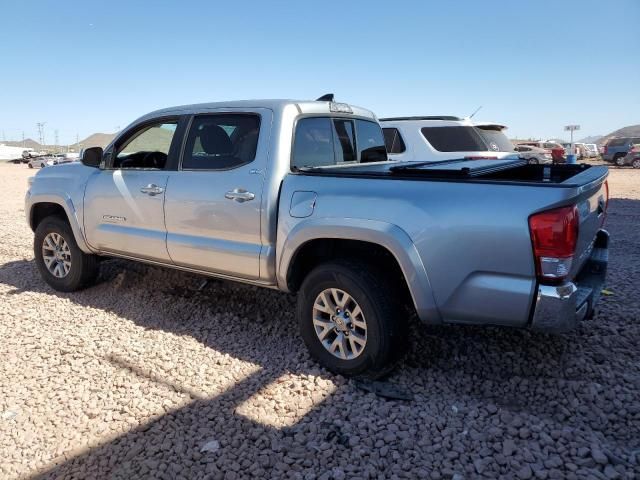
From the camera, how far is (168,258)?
14.3ft

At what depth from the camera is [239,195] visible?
3729 millimetres

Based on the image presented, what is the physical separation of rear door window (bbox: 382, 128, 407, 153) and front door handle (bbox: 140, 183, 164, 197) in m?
4.82

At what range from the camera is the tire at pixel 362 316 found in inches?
124

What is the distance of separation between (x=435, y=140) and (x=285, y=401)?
6012 millimetres

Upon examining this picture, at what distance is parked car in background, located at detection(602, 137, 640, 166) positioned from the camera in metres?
27.0

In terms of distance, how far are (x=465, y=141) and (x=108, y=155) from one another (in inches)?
220

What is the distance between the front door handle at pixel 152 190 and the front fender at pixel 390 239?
1546mm

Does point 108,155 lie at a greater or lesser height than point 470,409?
greater

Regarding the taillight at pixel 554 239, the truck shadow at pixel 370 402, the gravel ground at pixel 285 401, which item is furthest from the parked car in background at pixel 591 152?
the taillight at pixel 554 239

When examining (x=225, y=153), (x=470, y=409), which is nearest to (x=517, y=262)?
(x=470, y=409)

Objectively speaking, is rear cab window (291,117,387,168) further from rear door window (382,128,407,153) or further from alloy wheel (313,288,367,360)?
rear door window (382,128,407,153)

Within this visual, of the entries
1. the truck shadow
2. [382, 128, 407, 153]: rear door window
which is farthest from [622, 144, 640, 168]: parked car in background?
the truck shadow

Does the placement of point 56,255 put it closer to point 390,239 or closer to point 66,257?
point 66,257

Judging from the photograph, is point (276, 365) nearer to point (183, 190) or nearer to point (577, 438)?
point (183, 190)
